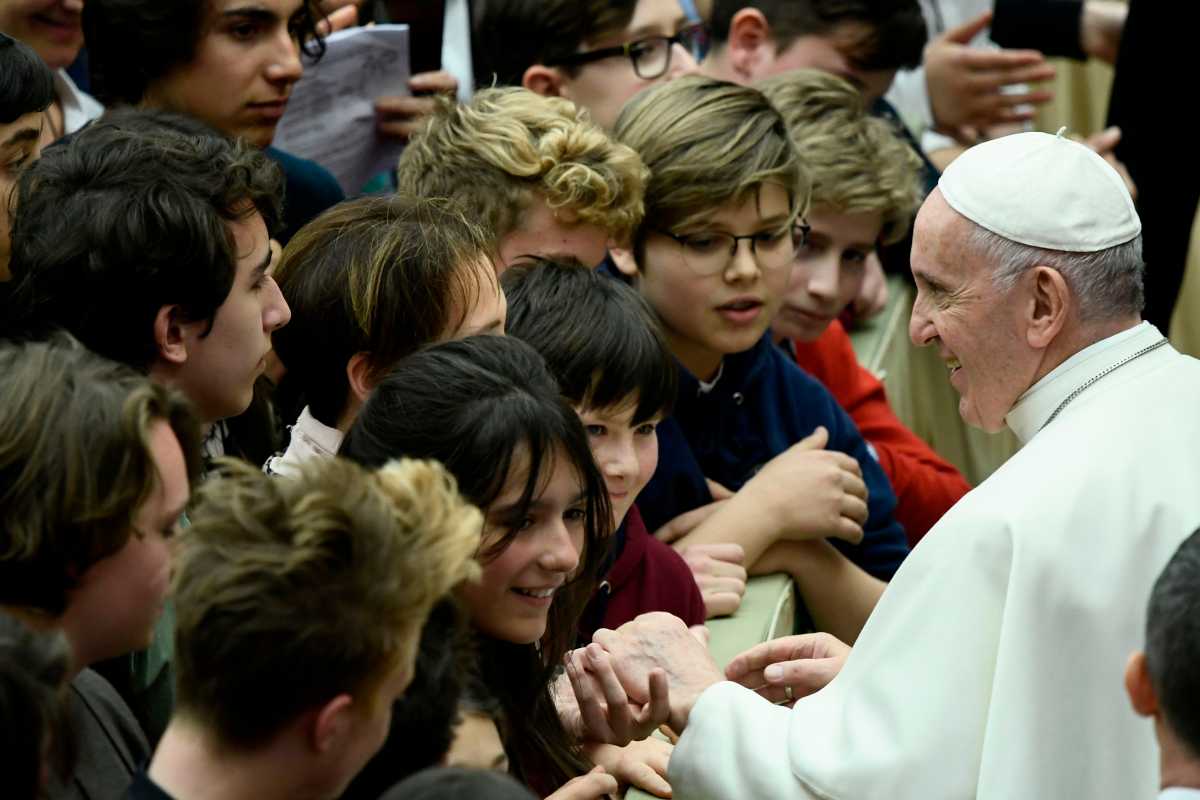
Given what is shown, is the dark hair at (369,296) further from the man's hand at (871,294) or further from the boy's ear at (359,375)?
the man's hand at (871,294)

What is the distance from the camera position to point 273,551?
6.53ft

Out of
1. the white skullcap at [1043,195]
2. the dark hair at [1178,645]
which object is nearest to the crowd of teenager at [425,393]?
the white skullcap at [1043,195]

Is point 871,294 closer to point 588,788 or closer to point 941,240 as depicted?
point 941,240

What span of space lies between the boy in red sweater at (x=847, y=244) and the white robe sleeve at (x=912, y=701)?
1881 mm

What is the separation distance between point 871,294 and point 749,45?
0.92 m

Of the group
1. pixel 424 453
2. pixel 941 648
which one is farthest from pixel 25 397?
pixel 941 648

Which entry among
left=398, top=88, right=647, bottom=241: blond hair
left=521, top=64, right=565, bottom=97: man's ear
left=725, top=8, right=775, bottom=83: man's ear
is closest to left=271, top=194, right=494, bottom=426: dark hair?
left=398, top=88, right=647, bottom=241: blond hair

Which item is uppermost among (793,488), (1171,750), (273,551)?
(273,551)

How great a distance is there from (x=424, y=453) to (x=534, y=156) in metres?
1.39

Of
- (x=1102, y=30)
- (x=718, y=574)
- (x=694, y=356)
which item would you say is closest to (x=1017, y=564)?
(x=718, y=574)

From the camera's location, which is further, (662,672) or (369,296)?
(369,296)

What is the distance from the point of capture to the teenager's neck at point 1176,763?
202 cm

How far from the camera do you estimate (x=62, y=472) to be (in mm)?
2164

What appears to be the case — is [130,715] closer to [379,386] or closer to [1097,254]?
[379,386]
